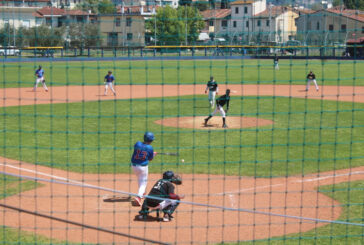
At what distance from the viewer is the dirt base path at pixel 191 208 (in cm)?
924

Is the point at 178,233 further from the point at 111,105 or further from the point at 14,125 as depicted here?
the point at 111,105

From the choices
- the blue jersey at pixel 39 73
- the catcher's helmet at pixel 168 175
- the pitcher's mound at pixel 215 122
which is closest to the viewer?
the catcher's helmet at pixel 168 175

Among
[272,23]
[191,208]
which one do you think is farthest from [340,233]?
[272,23]

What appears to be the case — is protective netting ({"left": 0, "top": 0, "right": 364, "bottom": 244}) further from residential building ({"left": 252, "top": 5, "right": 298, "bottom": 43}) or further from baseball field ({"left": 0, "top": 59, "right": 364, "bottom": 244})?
residential building ({"left": 252, "top": 5, "right": 298, "bottom": 43})

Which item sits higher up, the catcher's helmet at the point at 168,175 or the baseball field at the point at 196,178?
the catcher's helmet at the point at 168,175

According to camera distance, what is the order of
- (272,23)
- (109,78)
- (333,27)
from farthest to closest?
1. (109,78)
2. (272,23)
3. (333,27)

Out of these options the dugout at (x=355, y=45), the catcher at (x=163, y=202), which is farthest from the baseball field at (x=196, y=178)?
the dugout at (x=355, y=45)

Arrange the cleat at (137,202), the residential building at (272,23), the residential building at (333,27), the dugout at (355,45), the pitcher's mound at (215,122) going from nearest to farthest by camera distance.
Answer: the cleat at (137,202) < the dugout at (355,45) < the residential building at (333,27) < the residential building at (272,23) < the pitcher's mound at (215,122)

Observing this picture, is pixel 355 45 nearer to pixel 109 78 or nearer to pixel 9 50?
pixel 9 50

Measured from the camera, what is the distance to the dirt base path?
924 centimetres

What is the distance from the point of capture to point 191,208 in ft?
34.6

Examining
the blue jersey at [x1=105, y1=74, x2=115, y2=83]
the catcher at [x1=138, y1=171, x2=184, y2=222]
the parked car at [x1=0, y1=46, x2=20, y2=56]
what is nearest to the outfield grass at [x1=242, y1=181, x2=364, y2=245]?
the catcher at [x1=138, y1=171, x2=184, y2=222]

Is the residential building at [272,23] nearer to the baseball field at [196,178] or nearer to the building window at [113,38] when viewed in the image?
the baseball field at [196,178]

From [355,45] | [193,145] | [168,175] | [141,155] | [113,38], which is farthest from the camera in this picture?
→ [193,145]
